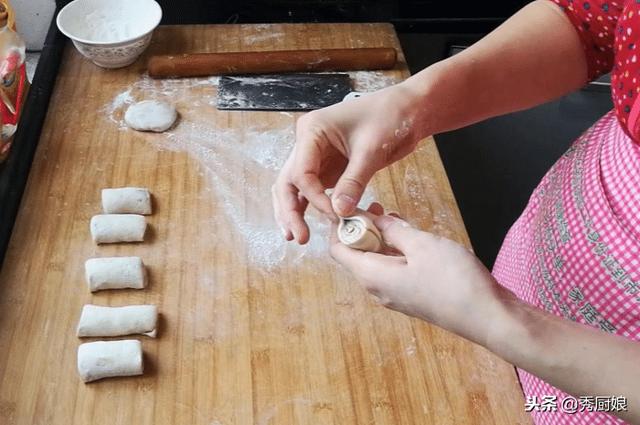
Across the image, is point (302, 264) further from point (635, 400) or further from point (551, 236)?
point (635, 400)

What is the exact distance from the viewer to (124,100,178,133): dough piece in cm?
140

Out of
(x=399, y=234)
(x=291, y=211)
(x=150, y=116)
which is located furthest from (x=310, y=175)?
(x=150, y=116)

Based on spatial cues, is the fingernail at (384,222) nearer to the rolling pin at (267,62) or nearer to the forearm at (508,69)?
the forearm at (508,69)

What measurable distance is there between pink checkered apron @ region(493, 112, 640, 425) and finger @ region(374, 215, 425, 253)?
0.79 ft

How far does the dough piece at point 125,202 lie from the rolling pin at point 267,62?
1.26 feet

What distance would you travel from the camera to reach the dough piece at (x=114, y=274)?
44.5 inches

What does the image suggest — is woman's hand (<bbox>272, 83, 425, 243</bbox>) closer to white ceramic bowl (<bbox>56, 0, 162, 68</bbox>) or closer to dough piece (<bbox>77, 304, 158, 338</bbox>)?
dough piece (<bbox>77, 304, 158, 338</bbox>)

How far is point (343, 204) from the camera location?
91cm

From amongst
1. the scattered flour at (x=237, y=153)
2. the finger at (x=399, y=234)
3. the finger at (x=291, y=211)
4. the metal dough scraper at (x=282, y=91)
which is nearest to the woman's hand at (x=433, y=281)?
the finger at (x=399, y=234)

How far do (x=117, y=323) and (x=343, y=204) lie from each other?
432mm

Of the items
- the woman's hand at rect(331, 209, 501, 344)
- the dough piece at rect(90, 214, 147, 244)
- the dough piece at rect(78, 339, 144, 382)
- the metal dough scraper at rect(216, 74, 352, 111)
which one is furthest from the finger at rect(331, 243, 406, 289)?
the metal dough scraper at rect(216, 74, 352, 111)

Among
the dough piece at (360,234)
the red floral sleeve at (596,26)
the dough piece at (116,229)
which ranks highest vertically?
the red floral sleeve at (596,26)

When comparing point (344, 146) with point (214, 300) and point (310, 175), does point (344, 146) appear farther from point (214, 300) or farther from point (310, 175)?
point (214, 300)

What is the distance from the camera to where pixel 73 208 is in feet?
4.17
